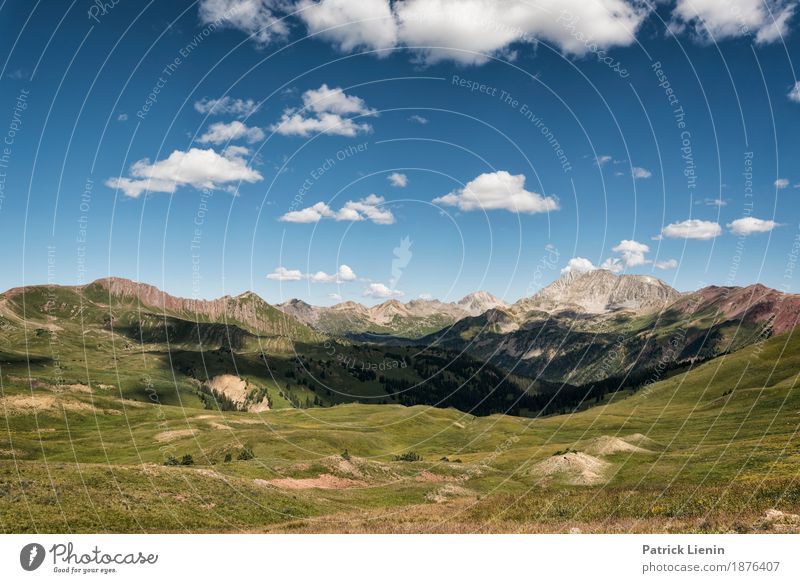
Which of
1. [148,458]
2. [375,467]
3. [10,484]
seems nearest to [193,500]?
[10,484]

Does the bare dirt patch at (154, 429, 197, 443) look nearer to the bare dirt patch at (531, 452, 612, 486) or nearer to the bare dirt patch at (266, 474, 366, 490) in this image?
the bare dirt patch at (266, 474, 366, 490)

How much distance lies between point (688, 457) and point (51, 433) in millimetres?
186847

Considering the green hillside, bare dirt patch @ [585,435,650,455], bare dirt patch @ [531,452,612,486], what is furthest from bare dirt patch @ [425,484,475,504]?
bare dirt patch @ [585,435,650,455]

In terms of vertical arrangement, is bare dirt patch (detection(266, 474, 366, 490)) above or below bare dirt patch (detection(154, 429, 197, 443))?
above

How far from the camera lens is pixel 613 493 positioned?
52.8 m
